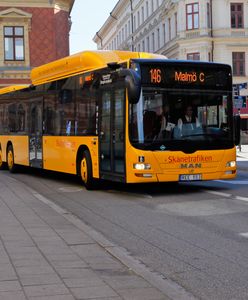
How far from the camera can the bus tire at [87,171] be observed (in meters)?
14.2

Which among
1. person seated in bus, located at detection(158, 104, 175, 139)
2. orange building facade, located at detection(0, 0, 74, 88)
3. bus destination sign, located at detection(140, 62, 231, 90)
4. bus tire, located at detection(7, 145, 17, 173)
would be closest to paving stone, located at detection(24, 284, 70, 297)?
person seated in bus, located at detection(158, 104, 175, 139)

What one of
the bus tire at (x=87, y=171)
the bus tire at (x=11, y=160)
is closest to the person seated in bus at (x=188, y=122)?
the bus tire at (x=87, y=171)

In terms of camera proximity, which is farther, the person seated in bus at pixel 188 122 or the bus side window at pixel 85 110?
the bus side window at pixel 85 110

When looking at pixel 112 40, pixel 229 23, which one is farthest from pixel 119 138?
pixel 112 40

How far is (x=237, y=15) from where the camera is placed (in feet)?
192

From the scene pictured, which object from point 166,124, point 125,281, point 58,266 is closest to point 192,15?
point 166,124

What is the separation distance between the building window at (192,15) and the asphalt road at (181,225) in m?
43.6

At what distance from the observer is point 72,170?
1535cm

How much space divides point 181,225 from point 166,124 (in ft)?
11.9

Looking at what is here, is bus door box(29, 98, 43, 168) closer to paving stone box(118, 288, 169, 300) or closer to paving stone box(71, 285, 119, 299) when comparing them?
paving stone box(71, 285, 119, 299)

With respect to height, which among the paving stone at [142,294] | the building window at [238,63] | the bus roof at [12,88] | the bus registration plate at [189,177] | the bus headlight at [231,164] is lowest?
the paving stone at [142,294]

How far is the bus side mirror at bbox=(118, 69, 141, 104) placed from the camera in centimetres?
1192

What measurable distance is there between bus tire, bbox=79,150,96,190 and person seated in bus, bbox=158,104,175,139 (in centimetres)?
237

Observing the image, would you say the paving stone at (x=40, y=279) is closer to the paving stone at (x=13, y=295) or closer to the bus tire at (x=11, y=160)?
the paving stone at (x=13, y=295)
